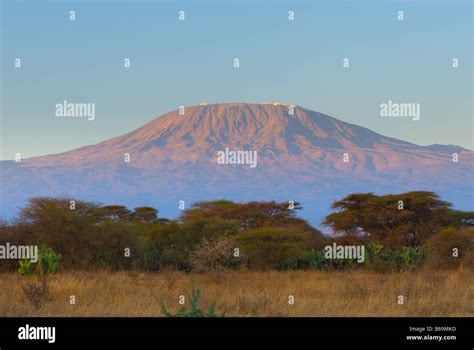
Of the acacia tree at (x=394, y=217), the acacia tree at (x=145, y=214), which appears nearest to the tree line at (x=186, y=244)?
the acacia tree at (x=394, y=217)

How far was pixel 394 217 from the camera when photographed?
37.3 metres

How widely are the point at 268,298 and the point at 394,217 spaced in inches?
998

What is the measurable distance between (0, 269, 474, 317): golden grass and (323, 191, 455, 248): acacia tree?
1946 centimetres

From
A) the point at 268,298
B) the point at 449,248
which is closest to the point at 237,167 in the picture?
the point at 449,248

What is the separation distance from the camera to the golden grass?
12281 millimetres

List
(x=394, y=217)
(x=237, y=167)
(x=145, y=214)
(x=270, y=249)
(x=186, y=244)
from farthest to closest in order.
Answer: (x=237, y=167), (x=145, y=214), (x=394, y=217), (x=186, y=244), (x=270, y=249)

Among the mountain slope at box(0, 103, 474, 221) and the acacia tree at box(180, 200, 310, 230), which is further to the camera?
the mountain slope at box(0, 103, 474, 221)

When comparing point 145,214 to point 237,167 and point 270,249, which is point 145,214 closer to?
point 270,249

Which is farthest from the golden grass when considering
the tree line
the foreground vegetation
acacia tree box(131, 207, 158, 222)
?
acacia tree box(131, 207, 158, 222)

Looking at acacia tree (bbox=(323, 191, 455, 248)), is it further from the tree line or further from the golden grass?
the golden grass
